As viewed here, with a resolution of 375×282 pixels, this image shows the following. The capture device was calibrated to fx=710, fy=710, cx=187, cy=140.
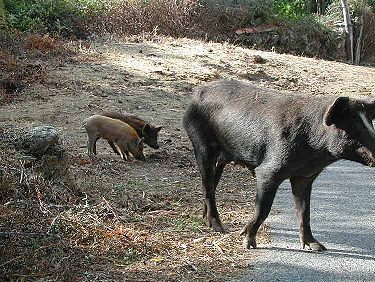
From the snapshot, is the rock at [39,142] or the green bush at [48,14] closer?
the rock at [39,142]

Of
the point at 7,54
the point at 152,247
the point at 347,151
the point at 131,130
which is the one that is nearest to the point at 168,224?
the point at 152,247

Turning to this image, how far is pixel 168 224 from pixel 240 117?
4.32 ft

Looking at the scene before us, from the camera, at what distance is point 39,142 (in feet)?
25.3

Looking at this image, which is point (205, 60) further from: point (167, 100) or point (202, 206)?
point (202, 206)

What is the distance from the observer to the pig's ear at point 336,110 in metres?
5.81

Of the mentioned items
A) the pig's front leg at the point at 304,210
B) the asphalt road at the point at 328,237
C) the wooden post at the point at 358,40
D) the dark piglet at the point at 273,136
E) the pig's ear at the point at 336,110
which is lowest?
the wooden post at the point at 358,40

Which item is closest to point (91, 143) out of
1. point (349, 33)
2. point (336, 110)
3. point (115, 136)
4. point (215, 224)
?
point (115, 136)

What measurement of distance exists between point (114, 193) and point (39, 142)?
0.98 m

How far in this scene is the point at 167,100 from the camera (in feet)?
46.1

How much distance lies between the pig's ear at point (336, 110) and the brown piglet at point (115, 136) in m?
4.64

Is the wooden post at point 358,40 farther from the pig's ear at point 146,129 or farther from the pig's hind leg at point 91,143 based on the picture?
the pig's hind leg at point 91,143

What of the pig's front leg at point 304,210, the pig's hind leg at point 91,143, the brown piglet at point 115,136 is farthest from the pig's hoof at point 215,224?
the pig's hind leg at point 91,143

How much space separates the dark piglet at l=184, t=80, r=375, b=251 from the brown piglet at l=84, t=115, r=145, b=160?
3.04m

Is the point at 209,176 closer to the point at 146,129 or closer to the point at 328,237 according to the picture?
the point at 328,237
